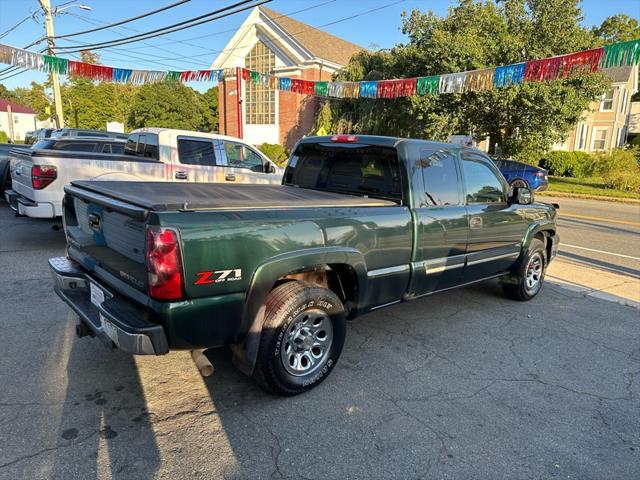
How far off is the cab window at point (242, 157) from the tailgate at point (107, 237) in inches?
210

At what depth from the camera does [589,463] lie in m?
2.76

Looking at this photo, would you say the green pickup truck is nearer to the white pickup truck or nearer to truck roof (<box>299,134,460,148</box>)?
truck roof (<box>299,134,460,148</box>)

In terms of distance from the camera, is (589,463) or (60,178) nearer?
(589,463)

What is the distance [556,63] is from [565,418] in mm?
9994

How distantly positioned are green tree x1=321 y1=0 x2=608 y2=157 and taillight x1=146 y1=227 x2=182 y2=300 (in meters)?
20.6

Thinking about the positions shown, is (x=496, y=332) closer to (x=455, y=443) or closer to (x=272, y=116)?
(x=455, y=443)

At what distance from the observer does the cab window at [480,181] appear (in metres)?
4.71

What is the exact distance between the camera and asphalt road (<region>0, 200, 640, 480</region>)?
2646 millimetres

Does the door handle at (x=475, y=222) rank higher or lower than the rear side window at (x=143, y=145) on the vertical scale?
lower

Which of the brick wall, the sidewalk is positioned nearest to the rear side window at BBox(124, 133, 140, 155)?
the sidewalk

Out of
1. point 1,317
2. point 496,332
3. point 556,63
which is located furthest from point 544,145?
point 1,317

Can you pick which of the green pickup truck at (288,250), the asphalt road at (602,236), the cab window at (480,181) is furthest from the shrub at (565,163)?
the green pickup truck at (288,250)

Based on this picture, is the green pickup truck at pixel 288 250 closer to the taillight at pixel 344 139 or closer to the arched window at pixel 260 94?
the taillight at pixel 344 139

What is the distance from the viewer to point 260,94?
36.4 metres
